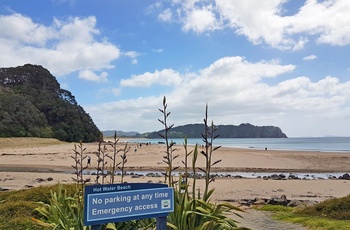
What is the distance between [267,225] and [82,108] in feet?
280

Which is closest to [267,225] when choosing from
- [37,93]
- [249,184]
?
[249,184]

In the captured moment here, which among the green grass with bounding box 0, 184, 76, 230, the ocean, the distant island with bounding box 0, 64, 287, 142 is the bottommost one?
the green grass with bounding box 0, 184, 76, 230

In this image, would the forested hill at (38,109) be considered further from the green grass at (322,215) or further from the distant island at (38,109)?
the green grass at (322,215)

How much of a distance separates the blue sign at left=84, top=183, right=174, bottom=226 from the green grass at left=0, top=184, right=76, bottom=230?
349cm

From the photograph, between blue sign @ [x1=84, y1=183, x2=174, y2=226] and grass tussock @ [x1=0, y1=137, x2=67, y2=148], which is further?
grass tussock @ [x1=0, y1=137, x2=67, y2=148]

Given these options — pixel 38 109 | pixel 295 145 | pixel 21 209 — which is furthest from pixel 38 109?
pixel 21 209

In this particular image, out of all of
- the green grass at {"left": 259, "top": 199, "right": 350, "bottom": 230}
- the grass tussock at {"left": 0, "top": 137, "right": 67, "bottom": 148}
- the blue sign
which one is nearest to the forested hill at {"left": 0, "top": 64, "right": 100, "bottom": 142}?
the grass tussock at {"left": 0, "top": 137, "right": 67, "bottom": 148}

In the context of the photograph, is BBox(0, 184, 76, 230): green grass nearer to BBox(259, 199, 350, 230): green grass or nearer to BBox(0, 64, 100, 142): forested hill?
BBox(259, 199, 350, 230): green grass

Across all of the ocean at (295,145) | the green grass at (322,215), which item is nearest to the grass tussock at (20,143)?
the ocean at (295,145)

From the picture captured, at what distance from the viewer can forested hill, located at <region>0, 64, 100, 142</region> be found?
6378cm

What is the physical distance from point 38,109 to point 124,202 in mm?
74823

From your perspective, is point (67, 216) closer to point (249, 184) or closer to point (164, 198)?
point (164, 198)

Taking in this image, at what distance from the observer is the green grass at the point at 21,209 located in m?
6.45

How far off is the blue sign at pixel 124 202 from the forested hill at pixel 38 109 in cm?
5958
